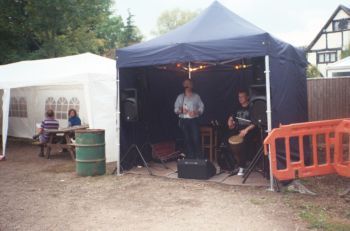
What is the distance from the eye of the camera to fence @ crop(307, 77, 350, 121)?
11.2 m

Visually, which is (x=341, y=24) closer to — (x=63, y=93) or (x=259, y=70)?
(x=63, y=93)

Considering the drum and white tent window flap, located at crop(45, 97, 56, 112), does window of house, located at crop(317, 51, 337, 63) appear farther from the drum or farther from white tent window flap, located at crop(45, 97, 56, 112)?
the drum

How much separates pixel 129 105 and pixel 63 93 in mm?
5736

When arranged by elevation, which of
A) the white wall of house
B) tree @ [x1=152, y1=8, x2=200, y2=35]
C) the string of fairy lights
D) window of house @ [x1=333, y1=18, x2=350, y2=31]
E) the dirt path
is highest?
tree @ [x1=152, y1=8, x2=200, y2=35]

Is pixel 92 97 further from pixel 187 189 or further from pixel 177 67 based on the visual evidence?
pixel 187 189

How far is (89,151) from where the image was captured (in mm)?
7895

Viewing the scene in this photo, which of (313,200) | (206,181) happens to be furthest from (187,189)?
(313,200)

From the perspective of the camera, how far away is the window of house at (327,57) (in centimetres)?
3479

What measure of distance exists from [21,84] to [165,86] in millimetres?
3907

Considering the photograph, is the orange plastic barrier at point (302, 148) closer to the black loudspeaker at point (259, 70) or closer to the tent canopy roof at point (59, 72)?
the black loudspeaker at point (259, 70)

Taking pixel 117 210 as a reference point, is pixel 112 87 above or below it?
above

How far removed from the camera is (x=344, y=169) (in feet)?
20.3

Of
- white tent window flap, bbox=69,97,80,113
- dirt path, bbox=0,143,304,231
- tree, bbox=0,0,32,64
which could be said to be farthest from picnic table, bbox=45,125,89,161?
tree, bbox=0,0,32,64

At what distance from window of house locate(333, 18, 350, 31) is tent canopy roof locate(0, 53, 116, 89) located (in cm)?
2755
